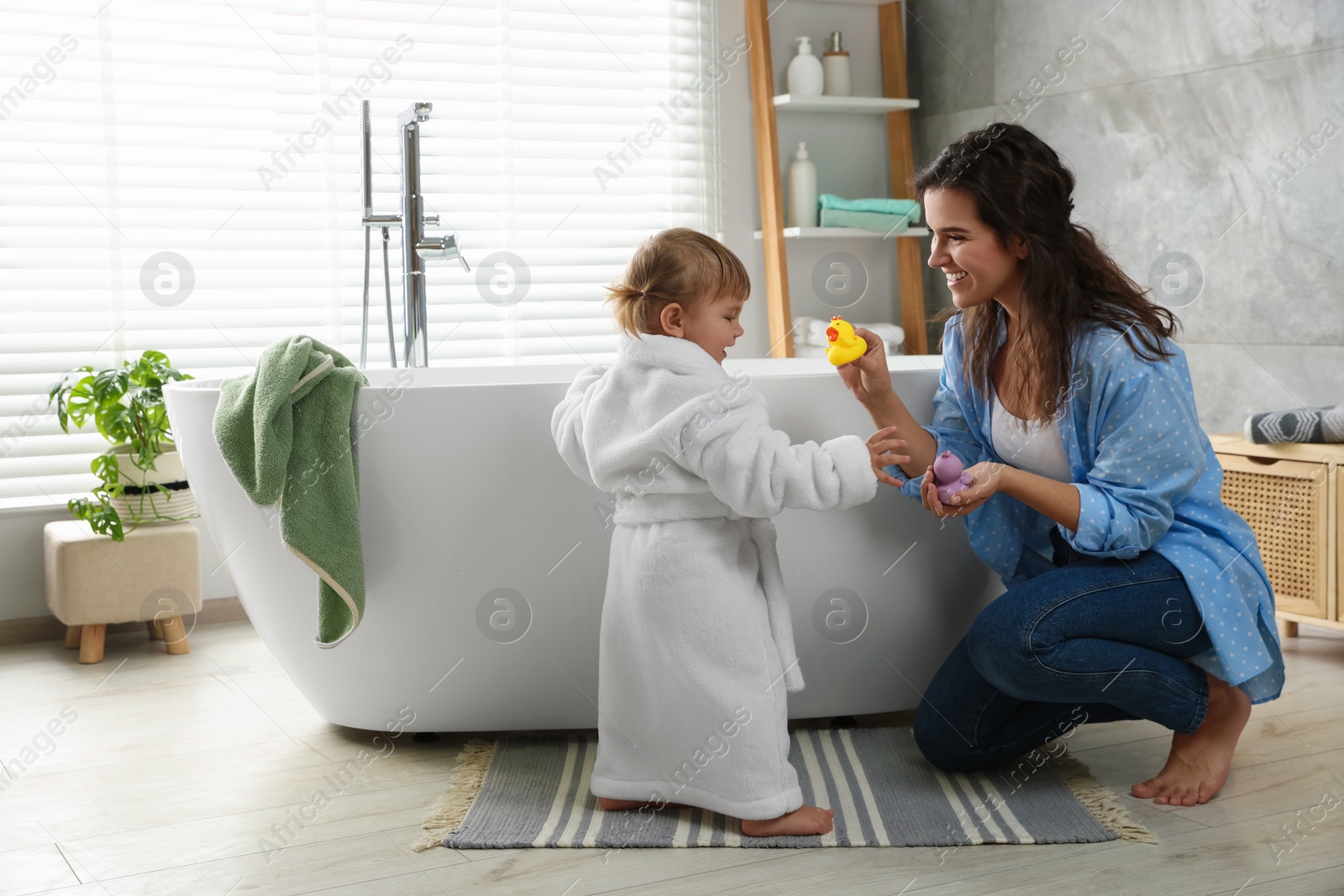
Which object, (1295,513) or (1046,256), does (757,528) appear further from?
(1295,513)

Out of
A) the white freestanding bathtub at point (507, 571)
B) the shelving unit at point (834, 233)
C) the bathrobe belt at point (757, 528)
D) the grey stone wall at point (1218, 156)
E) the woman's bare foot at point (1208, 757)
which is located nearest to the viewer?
the bathrobe belt at point (757, 528)

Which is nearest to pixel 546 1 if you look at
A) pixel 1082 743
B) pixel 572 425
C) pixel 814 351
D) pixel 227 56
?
pixel 227 56

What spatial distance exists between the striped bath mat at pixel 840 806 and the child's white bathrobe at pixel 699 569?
61 millimetres

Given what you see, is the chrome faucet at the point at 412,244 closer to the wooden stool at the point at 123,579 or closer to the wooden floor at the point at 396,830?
the wooden stool at the point at 123,579

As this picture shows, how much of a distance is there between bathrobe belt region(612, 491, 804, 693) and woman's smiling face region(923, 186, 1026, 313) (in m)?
0.40

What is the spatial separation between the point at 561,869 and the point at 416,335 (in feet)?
3.91

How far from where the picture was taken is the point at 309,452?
162 cm

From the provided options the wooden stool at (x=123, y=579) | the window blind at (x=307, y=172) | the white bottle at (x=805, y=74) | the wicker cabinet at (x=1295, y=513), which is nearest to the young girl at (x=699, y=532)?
the wicker cabinet at (x=1295, y=513)

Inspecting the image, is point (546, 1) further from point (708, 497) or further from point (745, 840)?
point (745, 840)

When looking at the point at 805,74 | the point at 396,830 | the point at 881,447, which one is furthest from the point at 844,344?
the point at 805,74

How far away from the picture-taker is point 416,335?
229cm

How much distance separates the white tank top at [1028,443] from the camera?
1558mm

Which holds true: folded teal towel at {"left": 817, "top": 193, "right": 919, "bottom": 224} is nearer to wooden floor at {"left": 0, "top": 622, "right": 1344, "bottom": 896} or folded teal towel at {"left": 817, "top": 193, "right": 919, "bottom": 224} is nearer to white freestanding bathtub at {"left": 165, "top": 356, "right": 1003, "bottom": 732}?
white freestanding bathtub at {"left": 165, "top": 356, "right": 1003, "bottom": 732}

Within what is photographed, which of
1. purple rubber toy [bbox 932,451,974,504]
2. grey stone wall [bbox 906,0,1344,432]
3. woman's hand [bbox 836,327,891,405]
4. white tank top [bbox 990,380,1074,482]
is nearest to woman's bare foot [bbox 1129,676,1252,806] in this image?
white tank top [bbox 990,380,1074,482]
